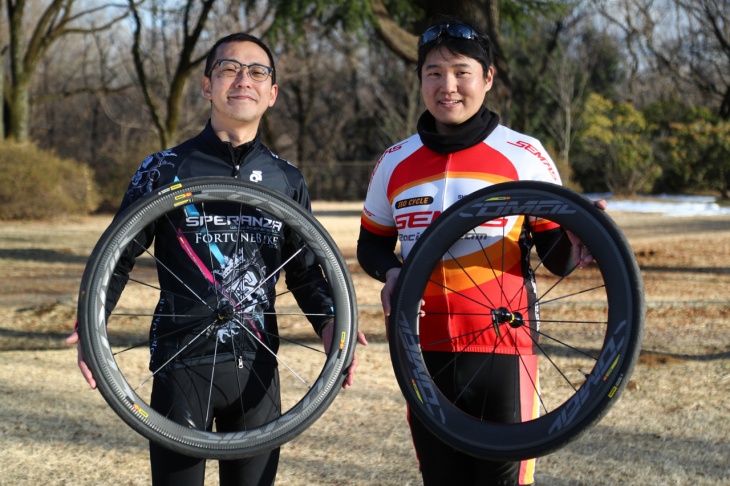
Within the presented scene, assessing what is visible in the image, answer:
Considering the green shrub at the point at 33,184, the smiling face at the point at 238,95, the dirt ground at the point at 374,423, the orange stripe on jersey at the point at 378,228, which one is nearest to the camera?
the smiling face at the point at 238,95

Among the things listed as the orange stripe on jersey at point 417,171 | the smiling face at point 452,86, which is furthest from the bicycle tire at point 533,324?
the smiling face at point 452,86

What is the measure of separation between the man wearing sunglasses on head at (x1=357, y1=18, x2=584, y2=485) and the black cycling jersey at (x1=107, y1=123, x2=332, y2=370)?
43 cm

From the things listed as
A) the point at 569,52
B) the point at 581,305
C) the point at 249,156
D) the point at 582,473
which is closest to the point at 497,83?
the point at 581,305

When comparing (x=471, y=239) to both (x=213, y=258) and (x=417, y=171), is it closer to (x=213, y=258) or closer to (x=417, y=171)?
(x=417, y=171)

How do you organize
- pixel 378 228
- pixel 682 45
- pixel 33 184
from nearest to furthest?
pixel 378 228, pixel 33 184, pixel 682 45

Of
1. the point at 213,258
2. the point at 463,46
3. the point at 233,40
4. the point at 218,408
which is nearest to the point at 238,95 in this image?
the point at 233,40

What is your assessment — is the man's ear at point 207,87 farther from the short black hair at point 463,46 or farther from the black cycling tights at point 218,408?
the black cycling tights at point 218,408

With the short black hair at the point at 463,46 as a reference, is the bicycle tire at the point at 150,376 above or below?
below

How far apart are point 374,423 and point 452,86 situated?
332cm

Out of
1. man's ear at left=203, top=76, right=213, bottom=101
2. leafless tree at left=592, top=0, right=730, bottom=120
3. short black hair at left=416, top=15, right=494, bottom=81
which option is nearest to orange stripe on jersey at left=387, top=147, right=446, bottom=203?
short black hair at left=416, top=15, right=494, bottom=81

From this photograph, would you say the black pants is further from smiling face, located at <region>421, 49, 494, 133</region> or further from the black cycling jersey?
smiling face, located at <region>421, 49, 494, 133</region>

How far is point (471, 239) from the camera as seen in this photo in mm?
2877

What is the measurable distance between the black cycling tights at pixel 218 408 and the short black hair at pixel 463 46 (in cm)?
126

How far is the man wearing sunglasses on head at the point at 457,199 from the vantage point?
2.81 meters
